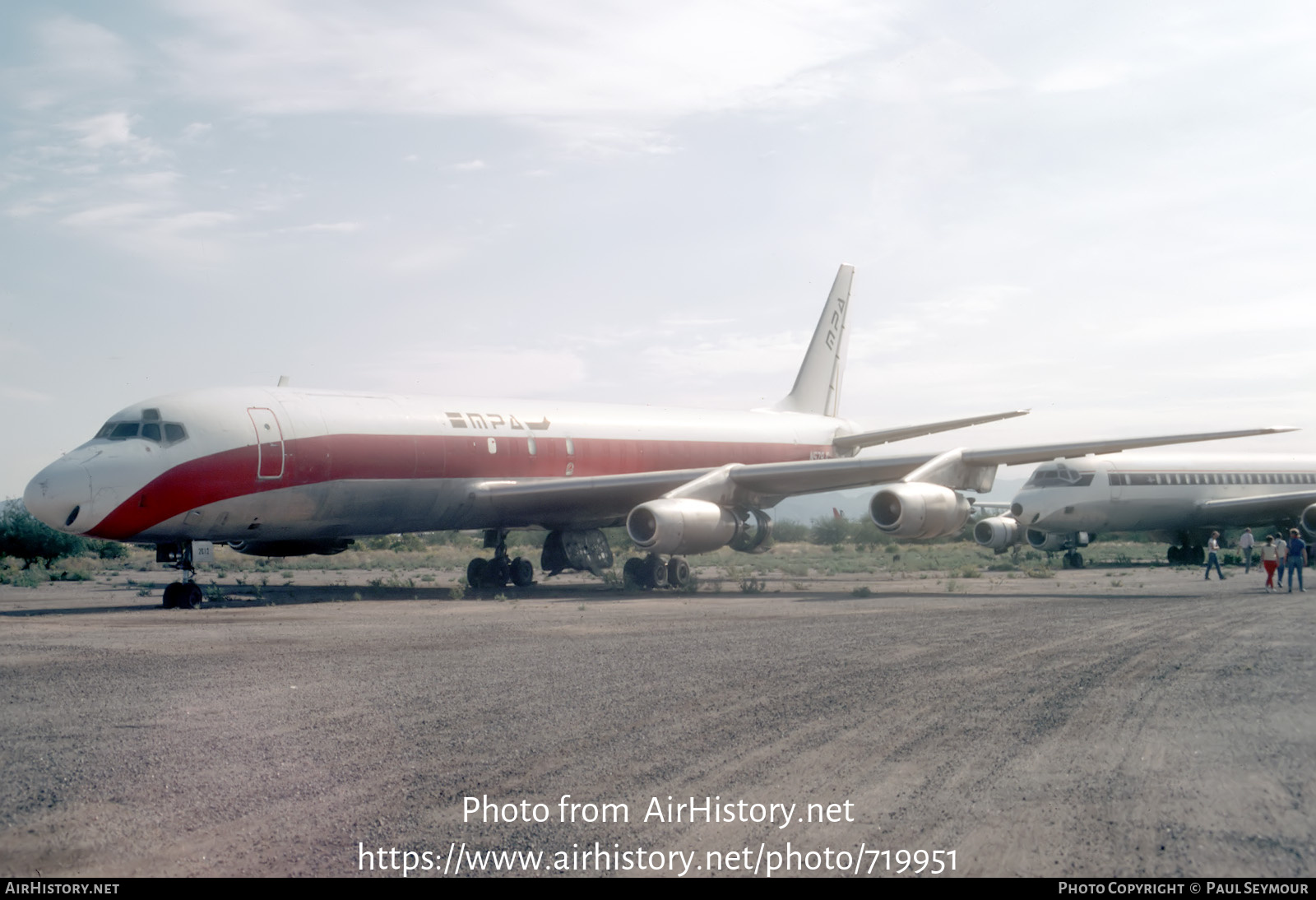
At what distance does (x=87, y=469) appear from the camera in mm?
15398

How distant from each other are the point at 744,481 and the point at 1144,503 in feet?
55.8

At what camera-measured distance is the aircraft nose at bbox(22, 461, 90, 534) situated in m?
15.0

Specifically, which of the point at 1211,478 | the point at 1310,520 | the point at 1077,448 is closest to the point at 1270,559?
the point at 1077,448

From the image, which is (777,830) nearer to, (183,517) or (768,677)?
(768,677)

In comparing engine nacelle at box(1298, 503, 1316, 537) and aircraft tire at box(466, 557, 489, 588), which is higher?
engine nacelle at box(1298, 503, 1316, 537)

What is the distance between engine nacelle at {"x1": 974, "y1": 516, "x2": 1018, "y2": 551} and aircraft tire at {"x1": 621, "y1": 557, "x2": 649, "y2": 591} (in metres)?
13.9

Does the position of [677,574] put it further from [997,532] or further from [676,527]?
[997,532]

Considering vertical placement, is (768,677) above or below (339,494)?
below

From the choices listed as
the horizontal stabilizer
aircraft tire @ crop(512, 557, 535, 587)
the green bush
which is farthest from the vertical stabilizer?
the green bush

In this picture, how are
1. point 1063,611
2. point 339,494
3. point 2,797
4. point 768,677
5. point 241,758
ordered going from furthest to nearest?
point 339,494 < point 1063,611 < point 768,677 < point 241,758 < point 2,797

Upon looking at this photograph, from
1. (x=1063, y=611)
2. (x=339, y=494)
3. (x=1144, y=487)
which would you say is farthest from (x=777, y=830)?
(x=1144, y=487)

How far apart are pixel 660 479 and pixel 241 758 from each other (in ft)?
51.5

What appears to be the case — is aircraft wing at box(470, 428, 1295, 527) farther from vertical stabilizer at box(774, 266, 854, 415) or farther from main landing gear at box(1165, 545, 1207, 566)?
main landing gear at box(1165, 545, 1207, 566)

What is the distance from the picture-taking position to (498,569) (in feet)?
76.2
